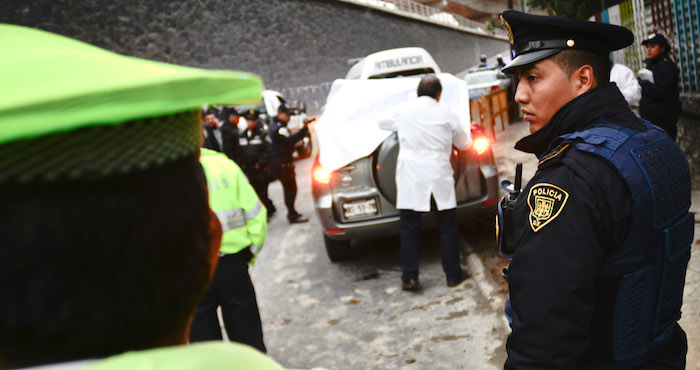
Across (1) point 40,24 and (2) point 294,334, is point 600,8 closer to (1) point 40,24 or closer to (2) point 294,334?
(2) point 294,334

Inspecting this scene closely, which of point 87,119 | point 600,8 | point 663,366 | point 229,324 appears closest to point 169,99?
point 87,119

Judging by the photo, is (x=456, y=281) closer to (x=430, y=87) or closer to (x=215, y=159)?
(x=430, y=87)

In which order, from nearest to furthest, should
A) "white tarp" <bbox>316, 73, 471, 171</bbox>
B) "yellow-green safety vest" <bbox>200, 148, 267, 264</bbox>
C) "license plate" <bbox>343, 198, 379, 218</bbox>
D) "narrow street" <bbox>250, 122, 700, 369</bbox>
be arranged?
"yellow-green safety vest" <bbox>200, 148, 267, 264</bbox> → "narrow street" <bbox>250, 122, 700, 369</bbox> → "license plate" <bbox>343, 198, 379, 218</bbox> → "white tarp" <bbox>316, 73, 471, 171</bbox>

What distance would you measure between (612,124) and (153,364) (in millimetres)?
1576

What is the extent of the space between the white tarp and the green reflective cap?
5.03 m

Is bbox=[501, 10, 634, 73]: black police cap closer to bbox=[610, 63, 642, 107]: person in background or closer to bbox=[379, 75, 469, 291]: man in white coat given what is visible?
bbox=[379, 75, 469, 291]: man in white coat

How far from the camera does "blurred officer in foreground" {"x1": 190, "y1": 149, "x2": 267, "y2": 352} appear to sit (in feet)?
11.4

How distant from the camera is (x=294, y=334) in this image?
476 cm

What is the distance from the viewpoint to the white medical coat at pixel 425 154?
16.5 feet

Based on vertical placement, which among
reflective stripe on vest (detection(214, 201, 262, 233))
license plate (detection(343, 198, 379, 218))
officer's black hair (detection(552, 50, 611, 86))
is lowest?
license plate (detection(343, 198, 379, 218))

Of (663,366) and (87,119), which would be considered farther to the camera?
(663,366)

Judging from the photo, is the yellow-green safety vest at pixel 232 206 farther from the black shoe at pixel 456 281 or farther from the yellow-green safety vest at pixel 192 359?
the yellow-green safety vest at pixel 192 359

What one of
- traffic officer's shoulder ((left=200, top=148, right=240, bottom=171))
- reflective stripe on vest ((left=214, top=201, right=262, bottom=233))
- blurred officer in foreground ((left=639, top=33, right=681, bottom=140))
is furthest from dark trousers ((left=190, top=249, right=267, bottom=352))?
blurred officer in foreground ((left=639, top=33, right=681, bottom=140))

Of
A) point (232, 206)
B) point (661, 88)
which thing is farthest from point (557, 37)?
point (661, 88)
